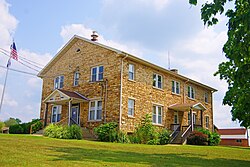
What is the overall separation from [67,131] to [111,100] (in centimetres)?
411

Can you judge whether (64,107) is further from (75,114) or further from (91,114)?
(91,114)

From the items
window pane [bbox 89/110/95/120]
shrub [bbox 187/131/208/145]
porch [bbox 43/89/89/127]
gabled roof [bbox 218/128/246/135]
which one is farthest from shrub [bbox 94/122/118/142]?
gabled roof [bbox 218/128/246/135]

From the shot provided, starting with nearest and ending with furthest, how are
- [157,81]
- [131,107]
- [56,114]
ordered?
[131,107], [157,81], [56,114]

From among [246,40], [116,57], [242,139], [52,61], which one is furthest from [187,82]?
[242,139]

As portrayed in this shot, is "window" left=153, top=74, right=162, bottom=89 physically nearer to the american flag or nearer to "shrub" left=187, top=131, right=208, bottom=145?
"shrub" left=187, top=131, right=208, bottom=145

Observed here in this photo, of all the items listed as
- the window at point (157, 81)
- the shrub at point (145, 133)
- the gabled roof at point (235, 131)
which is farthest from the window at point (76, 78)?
the gabled roof at point (235, 131)

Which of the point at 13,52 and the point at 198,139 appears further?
the point at 13,52

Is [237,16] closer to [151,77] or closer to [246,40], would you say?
[246,40]

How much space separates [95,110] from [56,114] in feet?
18.0

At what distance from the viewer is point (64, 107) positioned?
2702 cm

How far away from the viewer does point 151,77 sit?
2597 centimetres

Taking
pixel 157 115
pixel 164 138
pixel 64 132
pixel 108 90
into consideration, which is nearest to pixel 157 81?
pixel 157 115

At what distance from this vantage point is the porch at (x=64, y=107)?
2469cm

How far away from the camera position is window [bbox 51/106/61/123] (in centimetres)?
2755
